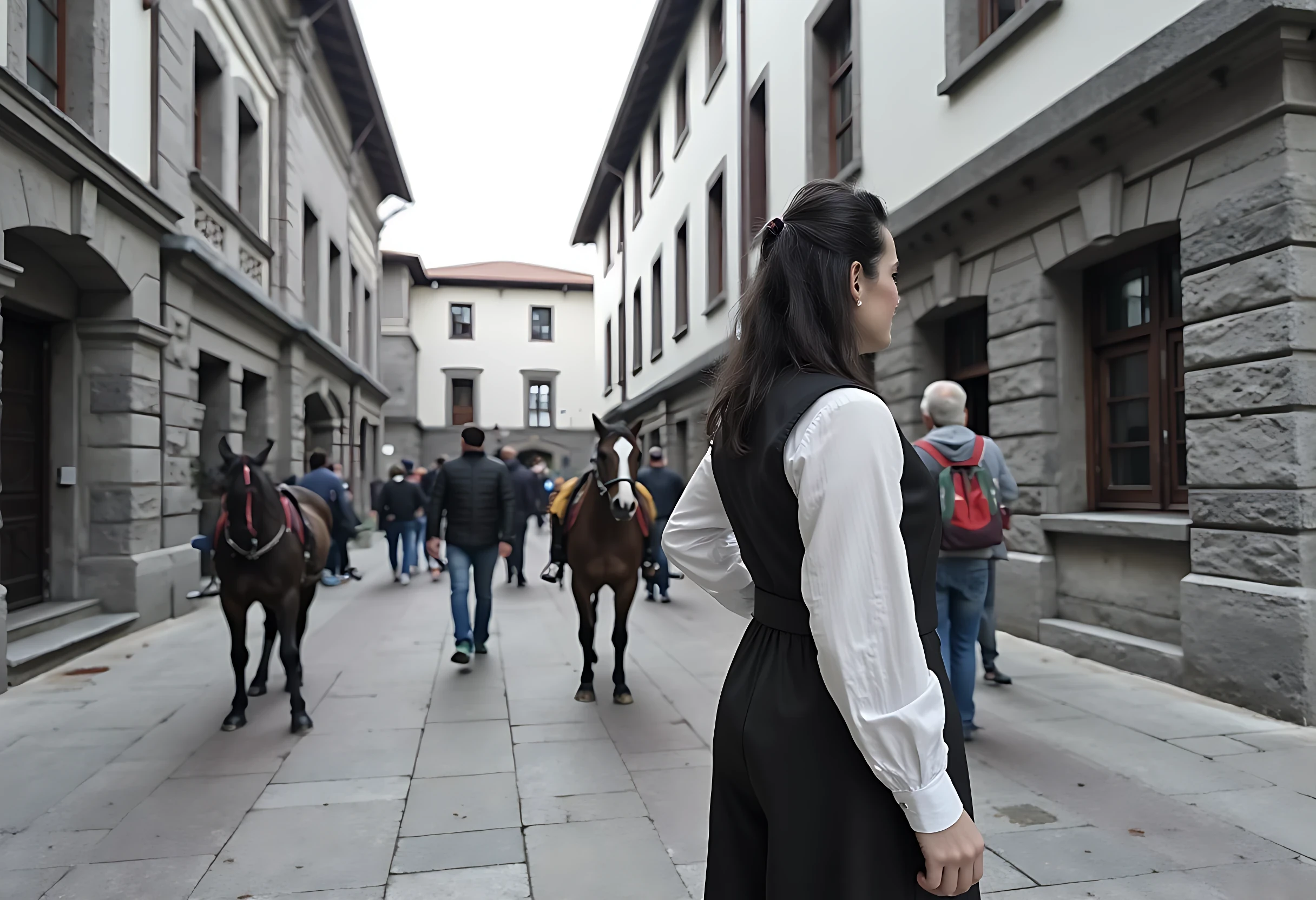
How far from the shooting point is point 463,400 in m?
41.6

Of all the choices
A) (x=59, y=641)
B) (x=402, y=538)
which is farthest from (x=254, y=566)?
(x=402, y=538)

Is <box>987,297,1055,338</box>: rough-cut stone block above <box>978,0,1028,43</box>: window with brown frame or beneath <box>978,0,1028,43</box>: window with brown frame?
beneath

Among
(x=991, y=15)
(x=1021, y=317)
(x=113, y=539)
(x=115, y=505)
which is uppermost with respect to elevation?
(x=991, y=15)

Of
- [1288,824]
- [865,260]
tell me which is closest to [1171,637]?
[1288,824]

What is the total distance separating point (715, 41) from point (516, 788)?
56.3 ft

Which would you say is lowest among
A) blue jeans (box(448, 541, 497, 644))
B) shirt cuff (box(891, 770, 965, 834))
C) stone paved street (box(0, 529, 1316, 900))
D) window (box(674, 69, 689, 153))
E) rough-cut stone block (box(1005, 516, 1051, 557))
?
stone paved street (box(0, 529, 1316, 900))

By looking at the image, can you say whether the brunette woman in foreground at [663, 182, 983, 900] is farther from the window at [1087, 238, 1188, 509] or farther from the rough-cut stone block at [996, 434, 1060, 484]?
the rough-cut stone block at [996, 434, 1060, 484]

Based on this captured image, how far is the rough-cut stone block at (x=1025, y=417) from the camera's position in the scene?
776 centimetres

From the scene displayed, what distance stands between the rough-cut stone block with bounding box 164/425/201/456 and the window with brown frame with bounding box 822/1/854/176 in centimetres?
908

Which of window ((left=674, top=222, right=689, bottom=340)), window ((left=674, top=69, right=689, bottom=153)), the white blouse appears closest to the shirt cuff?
the white blouse

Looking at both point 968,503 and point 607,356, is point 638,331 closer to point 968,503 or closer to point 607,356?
point 607,356

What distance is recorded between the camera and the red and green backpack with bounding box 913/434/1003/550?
4.86 metres

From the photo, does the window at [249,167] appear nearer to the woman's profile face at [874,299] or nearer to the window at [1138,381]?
the window at [1138,381]

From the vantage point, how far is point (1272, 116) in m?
5.46
